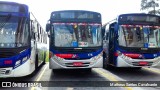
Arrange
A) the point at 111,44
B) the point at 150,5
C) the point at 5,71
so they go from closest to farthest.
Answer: the point at 5,71 < the point at 111,44 < the point at 150,5

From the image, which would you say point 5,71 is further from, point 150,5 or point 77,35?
point 150,5

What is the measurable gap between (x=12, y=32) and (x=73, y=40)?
3.61 metres

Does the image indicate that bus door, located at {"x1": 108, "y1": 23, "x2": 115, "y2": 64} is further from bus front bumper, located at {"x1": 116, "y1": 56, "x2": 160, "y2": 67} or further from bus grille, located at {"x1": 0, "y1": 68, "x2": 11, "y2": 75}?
bus grille, located at {"x1": 0, "y1": 68, "x2": 11, "y2": 75}

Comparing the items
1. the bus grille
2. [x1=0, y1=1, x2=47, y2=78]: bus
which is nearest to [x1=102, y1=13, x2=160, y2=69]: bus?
[x1=0, y1=1, x2=47, y2=78]: bus

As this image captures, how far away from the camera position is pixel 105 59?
20906 mm

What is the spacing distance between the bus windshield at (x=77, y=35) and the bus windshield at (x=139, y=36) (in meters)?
1.66

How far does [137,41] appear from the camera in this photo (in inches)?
675

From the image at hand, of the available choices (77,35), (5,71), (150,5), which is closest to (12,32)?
(5,71)

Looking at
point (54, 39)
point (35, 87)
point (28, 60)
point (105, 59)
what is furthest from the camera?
point (105, 59)

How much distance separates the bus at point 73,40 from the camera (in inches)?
613

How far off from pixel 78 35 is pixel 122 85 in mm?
3672

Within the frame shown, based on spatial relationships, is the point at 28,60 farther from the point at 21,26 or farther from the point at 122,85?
the point at 122,85

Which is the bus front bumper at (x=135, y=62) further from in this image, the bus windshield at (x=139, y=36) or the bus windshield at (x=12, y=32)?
the bus windshield at (x=12, y=32)

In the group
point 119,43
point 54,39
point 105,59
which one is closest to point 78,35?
point 54,39
